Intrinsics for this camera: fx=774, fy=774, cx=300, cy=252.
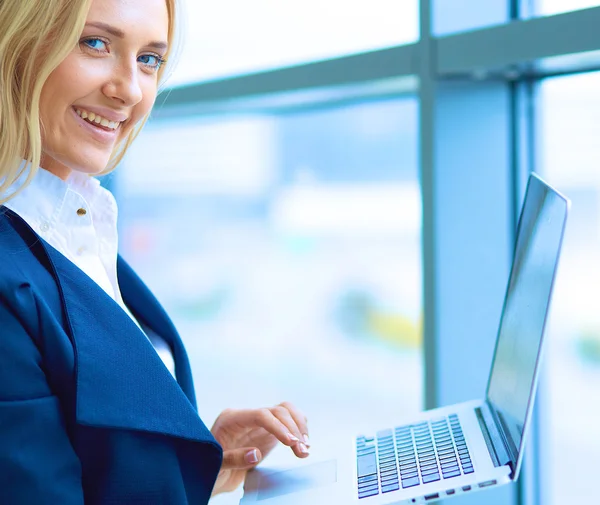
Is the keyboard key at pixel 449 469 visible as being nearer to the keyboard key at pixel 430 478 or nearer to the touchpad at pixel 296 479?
the keyboard key at pixel 430 478

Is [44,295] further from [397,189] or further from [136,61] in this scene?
[397,189]

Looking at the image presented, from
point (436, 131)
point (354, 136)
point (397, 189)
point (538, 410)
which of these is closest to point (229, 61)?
point (354, 136)

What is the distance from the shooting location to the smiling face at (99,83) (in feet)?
3.43

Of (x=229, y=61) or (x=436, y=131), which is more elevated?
(x=229, y=61)

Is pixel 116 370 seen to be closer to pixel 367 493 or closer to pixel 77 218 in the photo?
pixel 77 218

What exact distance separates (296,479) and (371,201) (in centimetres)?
112

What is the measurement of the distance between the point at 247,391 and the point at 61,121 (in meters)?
1.63

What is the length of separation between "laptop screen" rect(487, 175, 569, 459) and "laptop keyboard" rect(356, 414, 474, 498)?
0.07m

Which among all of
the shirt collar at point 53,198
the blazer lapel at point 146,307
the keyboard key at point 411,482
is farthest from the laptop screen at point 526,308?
the shirt collar at point 53,198

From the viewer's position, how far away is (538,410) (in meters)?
1.59

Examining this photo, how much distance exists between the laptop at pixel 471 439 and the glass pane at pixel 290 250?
750 millimetres

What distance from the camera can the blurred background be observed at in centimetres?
148

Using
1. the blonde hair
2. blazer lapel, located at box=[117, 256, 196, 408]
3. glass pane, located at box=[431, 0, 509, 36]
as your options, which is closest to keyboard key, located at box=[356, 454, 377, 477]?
blazer lapel, located at box=[117, 256, 196, 408]

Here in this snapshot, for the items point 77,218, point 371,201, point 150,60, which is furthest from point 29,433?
point 371,201
